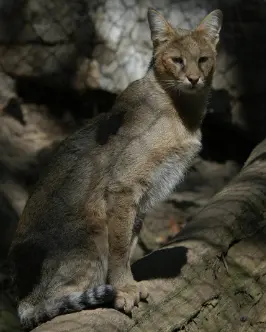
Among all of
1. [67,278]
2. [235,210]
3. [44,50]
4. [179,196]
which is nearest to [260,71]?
[179,196]

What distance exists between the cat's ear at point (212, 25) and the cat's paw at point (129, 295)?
178 cm

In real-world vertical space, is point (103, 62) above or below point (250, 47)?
above

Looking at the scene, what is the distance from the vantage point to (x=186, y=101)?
512 cm

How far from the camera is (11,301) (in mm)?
6773

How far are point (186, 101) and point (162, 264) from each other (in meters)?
1.04

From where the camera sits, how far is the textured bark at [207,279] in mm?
4375

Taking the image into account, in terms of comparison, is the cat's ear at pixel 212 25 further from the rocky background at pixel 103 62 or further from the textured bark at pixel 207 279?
the rocky background at pixel 103 62

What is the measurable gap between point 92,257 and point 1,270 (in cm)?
254

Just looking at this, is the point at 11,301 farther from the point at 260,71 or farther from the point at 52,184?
the point at 260,71

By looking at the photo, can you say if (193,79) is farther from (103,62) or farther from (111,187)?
(103,62)

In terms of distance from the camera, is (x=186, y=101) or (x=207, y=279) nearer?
(x=207, y=279)

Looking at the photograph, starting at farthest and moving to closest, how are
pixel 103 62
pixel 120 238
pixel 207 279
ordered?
1. pixel 103 62
2. pixel 207 279
3. pixel 120 238

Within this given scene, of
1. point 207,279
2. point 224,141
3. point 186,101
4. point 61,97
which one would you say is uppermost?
point 186,101

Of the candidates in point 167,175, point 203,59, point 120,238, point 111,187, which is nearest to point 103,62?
point 203,59
